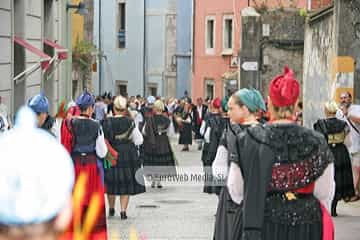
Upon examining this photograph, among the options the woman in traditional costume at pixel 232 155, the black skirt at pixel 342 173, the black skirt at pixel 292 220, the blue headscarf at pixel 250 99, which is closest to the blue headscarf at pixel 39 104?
the woman in traditional costume at pixel 232 155

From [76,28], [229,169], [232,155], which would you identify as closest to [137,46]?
[76,28]

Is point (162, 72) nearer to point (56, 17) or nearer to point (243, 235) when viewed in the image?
point (56, 17)

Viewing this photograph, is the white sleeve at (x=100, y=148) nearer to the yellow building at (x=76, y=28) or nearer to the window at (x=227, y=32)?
the yellow building at (x=76, y=28)

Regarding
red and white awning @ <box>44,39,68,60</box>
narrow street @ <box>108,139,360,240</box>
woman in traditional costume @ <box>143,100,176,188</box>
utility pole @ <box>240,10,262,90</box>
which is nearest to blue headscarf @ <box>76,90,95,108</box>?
narrow street @ <box>108,139,360,240</box>

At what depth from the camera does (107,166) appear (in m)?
11.9

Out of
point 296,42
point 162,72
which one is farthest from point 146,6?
point 296,42

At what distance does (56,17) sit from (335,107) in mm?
14686

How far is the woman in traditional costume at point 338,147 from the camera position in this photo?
11.7 metres

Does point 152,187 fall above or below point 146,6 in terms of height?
below

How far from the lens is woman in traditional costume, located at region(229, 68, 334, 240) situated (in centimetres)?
545

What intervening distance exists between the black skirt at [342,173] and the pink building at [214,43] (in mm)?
27349

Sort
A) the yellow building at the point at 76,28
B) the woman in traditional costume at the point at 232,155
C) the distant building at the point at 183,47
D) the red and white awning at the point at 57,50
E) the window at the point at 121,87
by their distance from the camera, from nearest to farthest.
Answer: the woman in traditional costume at the point at 232,155, the red and white awning at the point at 57,50, the yellow building at the point at 76,28, the distant building at the point at 183,47, the window at the point at 121,87

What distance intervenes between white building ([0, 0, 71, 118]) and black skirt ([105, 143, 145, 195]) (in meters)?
4.85

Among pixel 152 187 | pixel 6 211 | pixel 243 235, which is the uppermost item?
pixel 6 211
